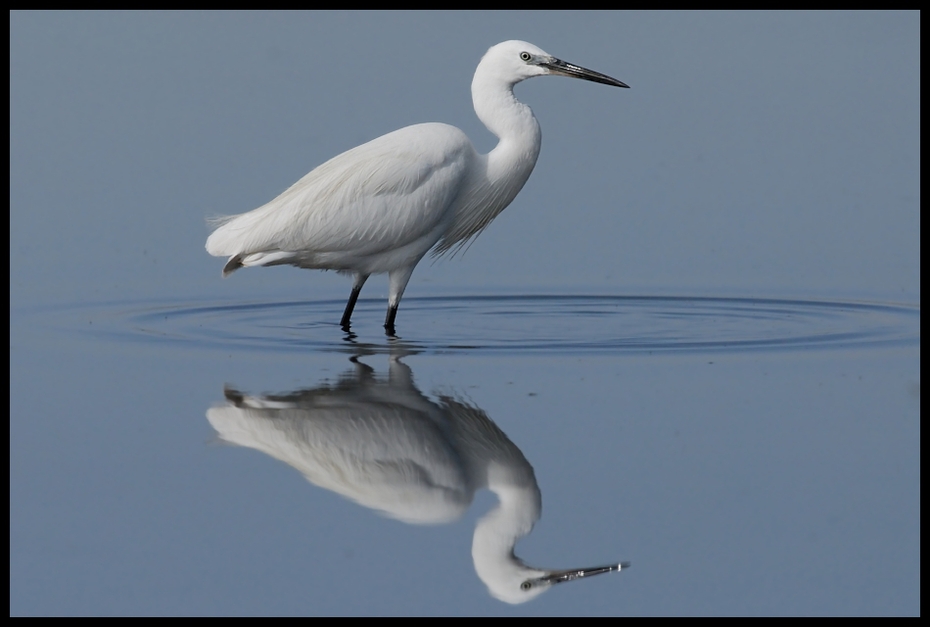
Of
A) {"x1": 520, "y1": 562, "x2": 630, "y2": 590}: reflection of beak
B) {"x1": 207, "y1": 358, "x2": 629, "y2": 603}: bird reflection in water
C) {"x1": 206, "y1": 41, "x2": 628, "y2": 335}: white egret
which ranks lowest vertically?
{"x1": 520, "y1": 562, "x2": 630, "y2": 590}: reflection of beak

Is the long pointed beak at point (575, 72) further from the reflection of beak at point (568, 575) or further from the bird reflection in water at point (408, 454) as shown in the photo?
the reflection of beak at point (568, 575)

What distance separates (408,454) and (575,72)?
12.7 feet

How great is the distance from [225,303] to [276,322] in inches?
34.3

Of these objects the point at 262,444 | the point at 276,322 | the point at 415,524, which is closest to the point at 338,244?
the point at 276,322

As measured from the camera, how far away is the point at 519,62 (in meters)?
9.11

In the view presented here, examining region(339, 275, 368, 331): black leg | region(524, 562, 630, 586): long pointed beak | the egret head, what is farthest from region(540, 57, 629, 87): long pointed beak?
region(524, 562, 630, 586): long pointed beak

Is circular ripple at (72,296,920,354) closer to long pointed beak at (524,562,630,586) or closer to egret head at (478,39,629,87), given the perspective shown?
egret head at (478,39,629,87)

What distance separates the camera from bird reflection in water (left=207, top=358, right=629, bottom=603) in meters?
5.16

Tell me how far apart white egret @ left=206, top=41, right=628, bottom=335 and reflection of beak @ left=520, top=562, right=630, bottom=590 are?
171 inches

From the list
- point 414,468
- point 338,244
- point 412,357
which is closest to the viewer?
point 414,468

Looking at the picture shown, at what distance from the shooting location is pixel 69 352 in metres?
8.48

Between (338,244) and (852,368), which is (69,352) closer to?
(338,244)

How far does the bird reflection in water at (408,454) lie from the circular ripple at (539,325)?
135 cm

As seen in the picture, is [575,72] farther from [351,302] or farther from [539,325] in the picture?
[351,302]
